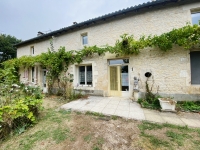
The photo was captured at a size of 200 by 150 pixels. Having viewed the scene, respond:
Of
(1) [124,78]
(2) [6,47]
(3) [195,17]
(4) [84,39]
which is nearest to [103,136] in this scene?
(1) [124,78]

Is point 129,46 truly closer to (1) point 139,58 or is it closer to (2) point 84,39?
(1) point 139,58

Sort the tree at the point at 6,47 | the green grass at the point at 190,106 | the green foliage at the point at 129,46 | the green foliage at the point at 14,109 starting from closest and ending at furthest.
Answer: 1. the green foliage at the point at 14,109
2. the green grass at the point at 190,106
3. the green foliage at the point at 129,46
4. the tree at the point at 6,47

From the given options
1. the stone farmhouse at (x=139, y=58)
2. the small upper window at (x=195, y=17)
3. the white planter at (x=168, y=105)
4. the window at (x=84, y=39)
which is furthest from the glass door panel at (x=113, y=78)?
the small upper window at (x=195, y=17)

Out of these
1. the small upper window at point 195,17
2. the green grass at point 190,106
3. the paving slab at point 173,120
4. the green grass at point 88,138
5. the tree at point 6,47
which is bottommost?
the paving slab at point 173,120

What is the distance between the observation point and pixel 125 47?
18.1 ft

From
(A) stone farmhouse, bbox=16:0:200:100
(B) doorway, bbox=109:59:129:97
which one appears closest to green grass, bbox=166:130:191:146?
(A) stone farmhouse, bbox=16:0:200:100

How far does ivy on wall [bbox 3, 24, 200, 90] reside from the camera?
4.27 m

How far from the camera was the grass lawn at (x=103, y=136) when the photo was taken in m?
2.07

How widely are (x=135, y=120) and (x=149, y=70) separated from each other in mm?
3295

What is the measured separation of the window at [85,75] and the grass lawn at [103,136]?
418 centimetres

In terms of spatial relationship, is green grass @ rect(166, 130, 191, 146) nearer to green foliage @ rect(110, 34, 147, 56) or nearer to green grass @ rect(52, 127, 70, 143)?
green grass @ rect(52, 127, 70, 143)

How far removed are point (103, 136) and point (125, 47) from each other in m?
4.76

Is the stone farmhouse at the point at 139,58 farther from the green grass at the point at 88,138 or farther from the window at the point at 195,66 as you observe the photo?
the green grass at the point at 88,138

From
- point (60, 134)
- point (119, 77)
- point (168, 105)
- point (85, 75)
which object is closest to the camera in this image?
point (60, 134)
